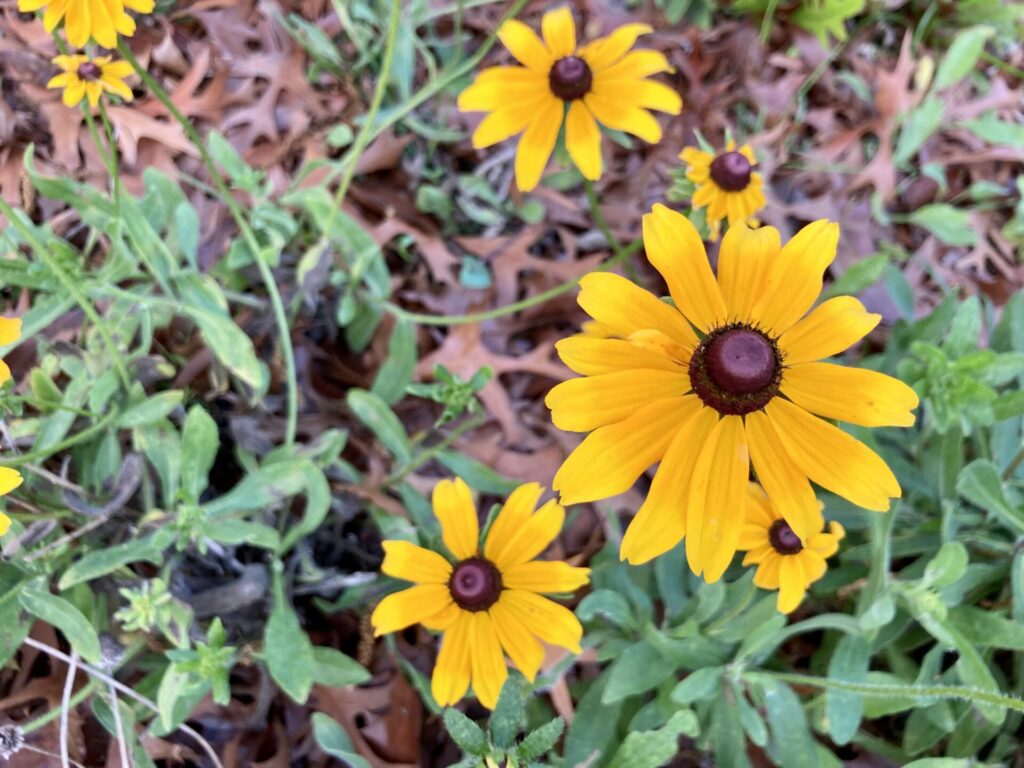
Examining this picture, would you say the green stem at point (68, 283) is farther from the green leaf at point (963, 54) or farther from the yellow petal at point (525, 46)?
the green leaf at point (963, 54)

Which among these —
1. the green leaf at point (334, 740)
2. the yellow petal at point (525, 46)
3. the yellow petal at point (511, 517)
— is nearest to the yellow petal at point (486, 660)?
the yellow petal at point (511, 517)

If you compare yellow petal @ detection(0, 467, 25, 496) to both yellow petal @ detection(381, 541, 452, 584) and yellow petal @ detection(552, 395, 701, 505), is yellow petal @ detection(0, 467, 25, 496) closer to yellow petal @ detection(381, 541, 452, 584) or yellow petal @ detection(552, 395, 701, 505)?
yellow petal @ detection(381, 541, 452, 584)

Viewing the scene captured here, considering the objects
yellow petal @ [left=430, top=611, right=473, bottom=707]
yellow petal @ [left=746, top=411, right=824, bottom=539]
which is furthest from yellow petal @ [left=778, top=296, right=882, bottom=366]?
yellow petal @ [left=430, top=611, right=473, bottom=707]

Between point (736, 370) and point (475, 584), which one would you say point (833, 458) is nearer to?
point (736, 370)

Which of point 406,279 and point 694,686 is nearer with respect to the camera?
point 694,686

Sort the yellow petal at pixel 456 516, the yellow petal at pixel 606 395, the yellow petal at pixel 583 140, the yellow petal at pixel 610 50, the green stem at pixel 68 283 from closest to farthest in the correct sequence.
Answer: the yellow petal at pixel 606 395, the green stem at pixel 68 283, the yellow petal at pixel 456 516, the yellow petal at pixel 583 140, the yellow petal at pixel 610 50

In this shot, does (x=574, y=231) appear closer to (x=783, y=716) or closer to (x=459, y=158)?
(x=459, y=158)

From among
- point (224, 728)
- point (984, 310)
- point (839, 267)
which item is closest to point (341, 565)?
point (224, 728)

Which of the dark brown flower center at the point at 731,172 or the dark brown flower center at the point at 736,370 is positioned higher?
the dark brown flower center at the point at 731,172
